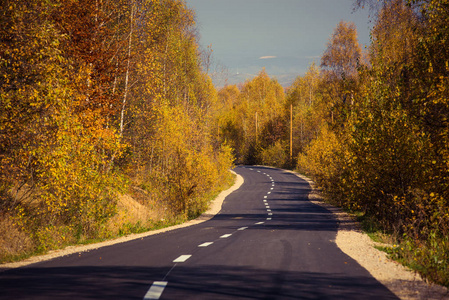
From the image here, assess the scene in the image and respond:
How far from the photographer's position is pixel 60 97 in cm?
1174

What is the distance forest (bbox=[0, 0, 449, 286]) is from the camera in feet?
36.1

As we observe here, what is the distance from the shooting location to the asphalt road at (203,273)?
6.52 metres

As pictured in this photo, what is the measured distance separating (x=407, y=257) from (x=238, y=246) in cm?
407

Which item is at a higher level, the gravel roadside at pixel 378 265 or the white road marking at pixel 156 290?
the white road marking at pixel 156 290

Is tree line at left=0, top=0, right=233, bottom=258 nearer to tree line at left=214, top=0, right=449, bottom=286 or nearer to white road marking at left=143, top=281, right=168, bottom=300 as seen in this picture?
white road marking at left=143, top=281, right=168, bottom=300

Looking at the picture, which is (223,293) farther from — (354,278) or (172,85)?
(172,85)

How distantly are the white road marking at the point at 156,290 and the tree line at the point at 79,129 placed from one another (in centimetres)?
521

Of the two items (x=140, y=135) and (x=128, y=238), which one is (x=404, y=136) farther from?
(x=140, y=135)

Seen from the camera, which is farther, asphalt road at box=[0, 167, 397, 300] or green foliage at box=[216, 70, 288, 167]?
green foliage at box=[216, 70, 288, 167]

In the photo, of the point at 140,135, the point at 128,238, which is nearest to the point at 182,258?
the point at 128,238

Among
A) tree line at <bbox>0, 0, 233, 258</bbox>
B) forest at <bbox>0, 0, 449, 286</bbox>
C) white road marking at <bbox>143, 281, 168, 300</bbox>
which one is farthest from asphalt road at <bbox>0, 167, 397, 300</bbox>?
tree line at <bbox>0, 0, 233, 258</bbox>

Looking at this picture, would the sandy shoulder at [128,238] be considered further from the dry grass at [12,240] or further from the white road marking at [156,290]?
the white road marking at [156,290]

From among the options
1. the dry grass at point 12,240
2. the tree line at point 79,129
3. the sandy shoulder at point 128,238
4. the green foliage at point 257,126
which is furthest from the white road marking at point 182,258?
the green foliage at point 257,126

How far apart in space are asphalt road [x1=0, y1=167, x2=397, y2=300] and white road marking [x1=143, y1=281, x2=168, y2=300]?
0.01 metres
